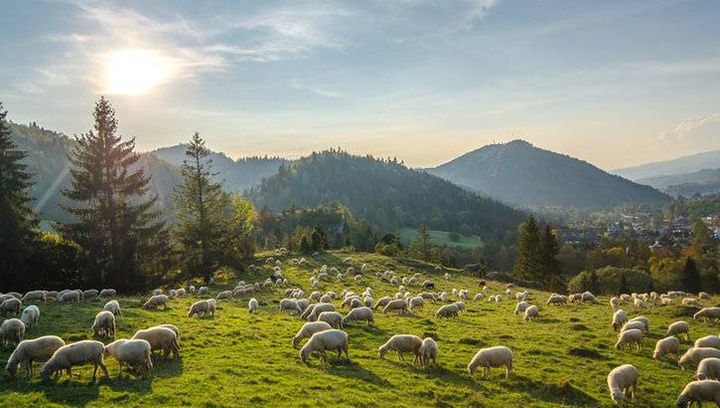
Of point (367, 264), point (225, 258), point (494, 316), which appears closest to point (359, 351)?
point (494, 316)

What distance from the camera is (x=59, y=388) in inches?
616

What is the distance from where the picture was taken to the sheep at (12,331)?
19.9 m

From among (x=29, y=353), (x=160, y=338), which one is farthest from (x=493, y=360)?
(x=29, y=353)

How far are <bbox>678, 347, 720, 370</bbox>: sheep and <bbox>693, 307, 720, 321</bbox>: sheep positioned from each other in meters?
13.4

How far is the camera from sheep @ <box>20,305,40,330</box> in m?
22.7

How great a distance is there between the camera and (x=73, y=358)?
16.6 m

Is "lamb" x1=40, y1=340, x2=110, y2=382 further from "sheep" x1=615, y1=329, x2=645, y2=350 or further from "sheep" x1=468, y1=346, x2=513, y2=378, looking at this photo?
"sheep" x1=615, y1=329, x2=645, y2=350

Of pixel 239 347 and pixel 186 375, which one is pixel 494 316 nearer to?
pixel 239 347

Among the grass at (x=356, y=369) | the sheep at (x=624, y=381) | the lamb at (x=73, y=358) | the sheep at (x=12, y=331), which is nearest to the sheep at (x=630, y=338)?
the grass at (x=356, y=369)

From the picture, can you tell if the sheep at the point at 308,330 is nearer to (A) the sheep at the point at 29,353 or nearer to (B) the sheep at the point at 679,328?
(A) the sheep at the point at 29,353

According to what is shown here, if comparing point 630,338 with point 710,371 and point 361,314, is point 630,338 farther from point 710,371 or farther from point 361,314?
point 361,314

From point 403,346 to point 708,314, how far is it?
25072 millimetres

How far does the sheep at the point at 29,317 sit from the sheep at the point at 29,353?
6035mm

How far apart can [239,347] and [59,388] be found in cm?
829
